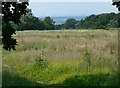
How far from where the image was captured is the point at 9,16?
13891 mm

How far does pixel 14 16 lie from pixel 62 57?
19.6ft

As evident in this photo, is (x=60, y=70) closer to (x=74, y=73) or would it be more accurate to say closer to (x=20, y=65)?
(x=74, y=73)

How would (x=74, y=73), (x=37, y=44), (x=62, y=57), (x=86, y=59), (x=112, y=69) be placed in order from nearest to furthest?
(x=112, y=69) → (x=74, y=73) → (x=86, y=59) → (x=62, y=57) → (x=37, y=44)

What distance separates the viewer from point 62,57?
19375mm

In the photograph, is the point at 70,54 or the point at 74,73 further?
the point at 70,54

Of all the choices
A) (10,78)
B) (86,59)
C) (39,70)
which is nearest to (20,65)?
(39,70)

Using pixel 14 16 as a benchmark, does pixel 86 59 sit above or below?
below

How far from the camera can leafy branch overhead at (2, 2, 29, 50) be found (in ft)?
44.9

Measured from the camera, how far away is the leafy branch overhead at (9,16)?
13672 millimetres

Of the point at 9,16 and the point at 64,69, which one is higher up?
the point at 9,16

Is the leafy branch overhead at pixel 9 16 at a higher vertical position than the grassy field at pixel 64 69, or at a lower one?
higher

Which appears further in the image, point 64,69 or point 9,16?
point 64,69

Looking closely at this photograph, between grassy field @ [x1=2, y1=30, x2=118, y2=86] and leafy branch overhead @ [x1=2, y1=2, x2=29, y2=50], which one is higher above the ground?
leafy branch overhead @ [x1=2, y1=2, x2=29, y2=50]

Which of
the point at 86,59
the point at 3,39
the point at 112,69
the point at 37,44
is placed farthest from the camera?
the point at 37,44
